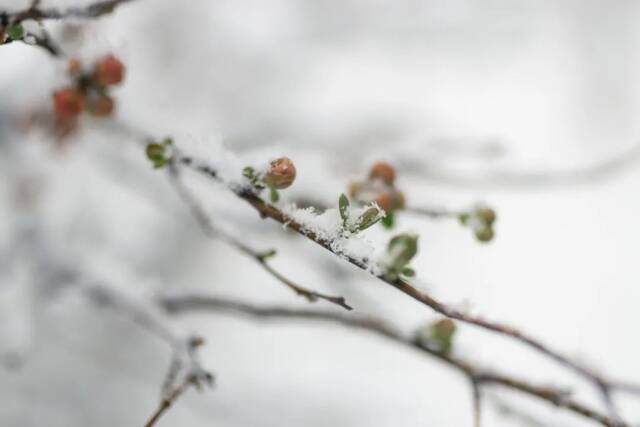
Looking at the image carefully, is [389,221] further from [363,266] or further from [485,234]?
[363,266]

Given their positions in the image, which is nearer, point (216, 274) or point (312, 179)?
point (312, 179)

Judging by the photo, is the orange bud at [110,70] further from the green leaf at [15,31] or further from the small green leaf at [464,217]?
the small green leaf at [464,217]

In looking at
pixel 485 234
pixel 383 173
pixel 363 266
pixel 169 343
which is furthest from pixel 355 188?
pixel 169 343

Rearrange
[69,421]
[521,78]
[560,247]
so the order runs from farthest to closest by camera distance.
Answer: [521,78] → [560,247] → [69,421]

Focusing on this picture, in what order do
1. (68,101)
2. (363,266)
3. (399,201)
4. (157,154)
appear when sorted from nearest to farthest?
1. (363,266)
2. (157,154)
3. (399,201)
4. (68,101)

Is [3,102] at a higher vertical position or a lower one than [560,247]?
lower

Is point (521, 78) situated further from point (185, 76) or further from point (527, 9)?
point (185, 76)

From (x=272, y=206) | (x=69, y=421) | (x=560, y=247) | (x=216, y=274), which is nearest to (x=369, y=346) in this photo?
(x=216, y=274)
